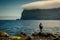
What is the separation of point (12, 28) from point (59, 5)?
1.17 metres

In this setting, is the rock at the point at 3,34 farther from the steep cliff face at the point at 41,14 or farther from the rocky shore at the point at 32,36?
the steep cliff face at the point at 41,14

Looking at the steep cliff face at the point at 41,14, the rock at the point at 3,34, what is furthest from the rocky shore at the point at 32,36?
the steep cliff face at the point at 41,14

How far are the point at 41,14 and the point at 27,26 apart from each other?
417 millimetres

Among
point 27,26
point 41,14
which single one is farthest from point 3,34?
point 41,14

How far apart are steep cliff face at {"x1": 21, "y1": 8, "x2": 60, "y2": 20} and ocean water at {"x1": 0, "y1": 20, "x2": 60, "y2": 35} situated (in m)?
0.08

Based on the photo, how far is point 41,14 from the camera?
3.65 meters

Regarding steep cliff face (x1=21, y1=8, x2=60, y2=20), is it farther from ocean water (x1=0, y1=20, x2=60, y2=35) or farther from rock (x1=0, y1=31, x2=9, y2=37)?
rock (x1=0, y1=31, x2=9, y2=37)

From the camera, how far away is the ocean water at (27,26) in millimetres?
3547

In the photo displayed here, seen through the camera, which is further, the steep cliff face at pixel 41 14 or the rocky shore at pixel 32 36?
the steep cliff face at pixel 41 14

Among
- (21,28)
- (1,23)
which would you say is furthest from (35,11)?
(1,23)

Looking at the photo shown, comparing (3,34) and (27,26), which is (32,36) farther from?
(3,34)

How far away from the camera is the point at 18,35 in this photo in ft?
11.7

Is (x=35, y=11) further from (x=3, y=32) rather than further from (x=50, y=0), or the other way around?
(x=3, y=32)

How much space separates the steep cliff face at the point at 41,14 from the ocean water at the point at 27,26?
8cm
